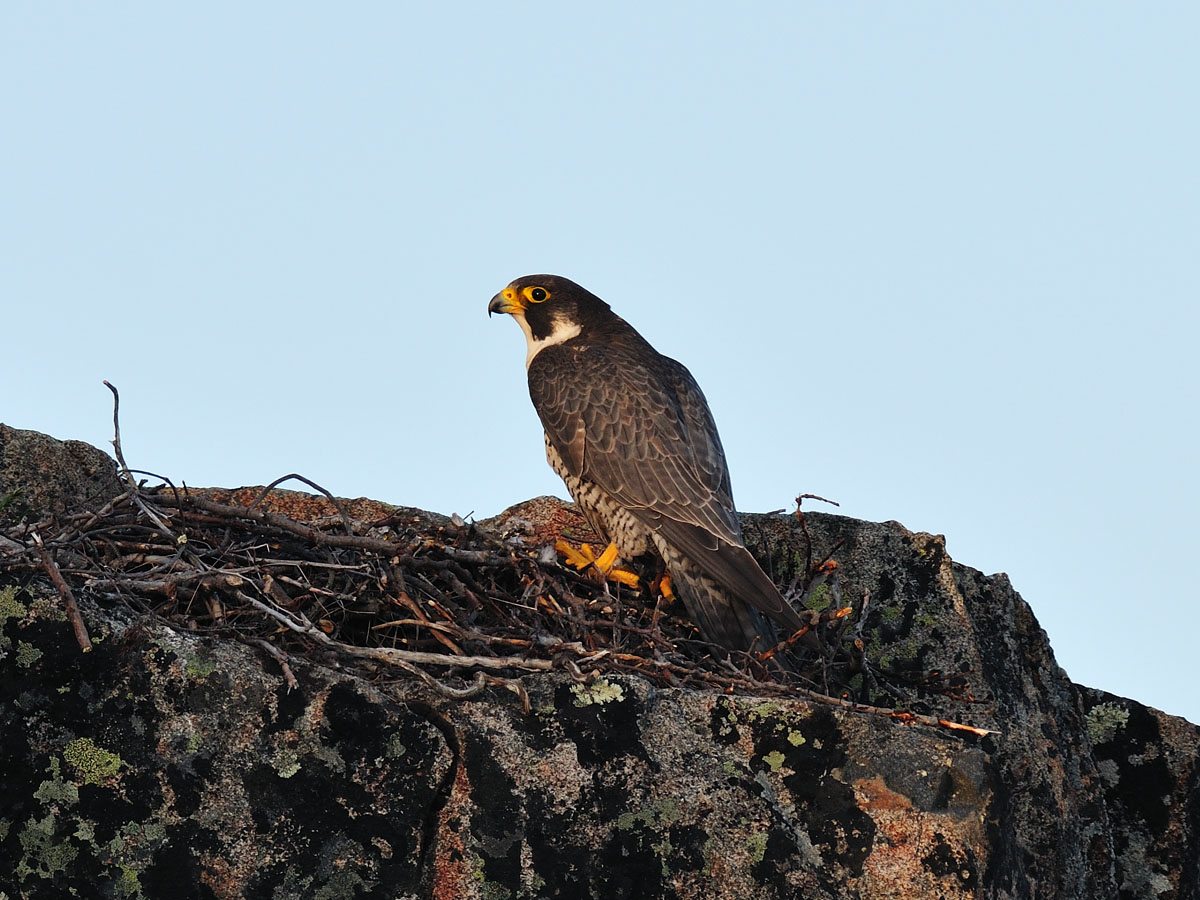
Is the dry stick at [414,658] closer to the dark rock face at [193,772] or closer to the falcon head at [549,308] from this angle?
the dark rock face at [193,772]

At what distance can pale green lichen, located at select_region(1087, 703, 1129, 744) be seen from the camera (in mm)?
5160

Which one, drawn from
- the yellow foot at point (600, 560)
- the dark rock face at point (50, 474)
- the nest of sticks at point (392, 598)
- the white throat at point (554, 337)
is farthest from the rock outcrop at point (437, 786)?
the white throat at point (554, 337)

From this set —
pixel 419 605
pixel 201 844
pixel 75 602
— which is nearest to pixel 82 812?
pixel 201 844

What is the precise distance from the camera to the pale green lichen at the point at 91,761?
3092 millimetres

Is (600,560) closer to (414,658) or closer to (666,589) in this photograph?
(666,589)

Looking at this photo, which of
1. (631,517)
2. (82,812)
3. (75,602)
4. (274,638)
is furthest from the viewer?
(631,517)

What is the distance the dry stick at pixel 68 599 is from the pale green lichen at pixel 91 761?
226 millimetres

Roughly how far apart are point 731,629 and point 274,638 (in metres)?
1.85

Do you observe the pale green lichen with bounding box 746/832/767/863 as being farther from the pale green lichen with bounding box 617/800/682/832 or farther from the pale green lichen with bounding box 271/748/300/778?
the pale green lichen with bounding box 271/748/300/778

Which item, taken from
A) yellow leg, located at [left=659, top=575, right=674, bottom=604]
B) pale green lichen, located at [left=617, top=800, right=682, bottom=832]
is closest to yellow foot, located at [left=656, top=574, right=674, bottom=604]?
yellow leg, located at [left=659, top=575, right=674, bottom=604]

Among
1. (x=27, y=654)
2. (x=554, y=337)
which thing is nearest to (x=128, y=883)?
(x=27, y=654)

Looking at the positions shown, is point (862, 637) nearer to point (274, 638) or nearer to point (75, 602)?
point (274, 638)

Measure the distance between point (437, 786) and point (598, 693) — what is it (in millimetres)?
484

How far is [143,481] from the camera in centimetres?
462
